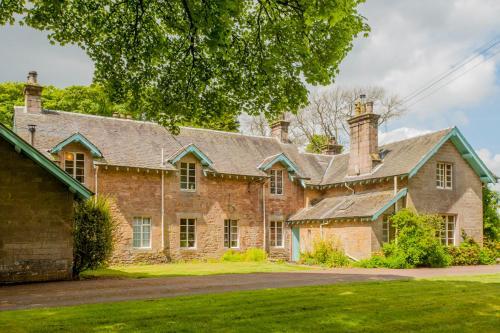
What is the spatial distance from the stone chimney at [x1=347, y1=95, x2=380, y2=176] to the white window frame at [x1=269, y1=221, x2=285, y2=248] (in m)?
5.35

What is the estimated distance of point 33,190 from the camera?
53.1 feet

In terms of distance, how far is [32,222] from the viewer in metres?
16.2

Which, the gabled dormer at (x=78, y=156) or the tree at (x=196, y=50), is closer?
the tree at (x=196, y=50)

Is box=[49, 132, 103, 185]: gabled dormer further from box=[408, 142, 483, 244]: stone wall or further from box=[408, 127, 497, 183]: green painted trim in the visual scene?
box=[408, 142, 483, 244]: stone wall

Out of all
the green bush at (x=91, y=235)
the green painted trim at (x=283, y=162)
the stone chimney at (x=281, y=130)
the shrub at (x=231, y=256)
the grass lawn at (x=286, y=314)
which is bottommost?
the shrub at (x=231, y=256)

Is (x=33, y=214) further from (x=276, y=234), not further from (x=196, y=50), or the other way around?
(x=276, y=234)

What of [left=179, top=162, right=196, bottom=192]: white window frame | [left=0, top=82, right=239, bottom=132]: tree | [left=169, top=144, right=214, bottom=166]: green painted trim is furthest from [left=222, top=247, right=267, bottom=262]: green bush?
[left=0, top=82, right=239, bottom=132]: tree

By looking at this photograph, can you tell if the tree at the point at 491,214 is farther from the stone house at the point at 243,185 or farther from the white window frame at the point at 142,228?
the white window frame at the point at 142,228

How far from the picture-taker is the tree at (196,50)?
39.1 feet

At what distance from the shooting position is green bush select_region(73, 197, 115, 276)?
1744 cm

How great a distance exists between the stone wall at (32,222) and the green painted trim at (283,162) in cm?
1447

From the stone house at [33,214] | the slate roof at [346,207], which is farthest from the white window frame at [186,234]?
the stone house at [33,214]

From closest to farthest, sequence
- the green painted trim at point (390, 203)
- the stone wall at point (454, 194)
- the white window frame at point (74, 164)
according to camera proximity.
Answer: the white window frame at point (74, 164) < the green painted trim at point (390, 203) < the stone wall at point (454, 194)

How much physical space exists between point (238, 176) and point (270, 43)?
643 inches
